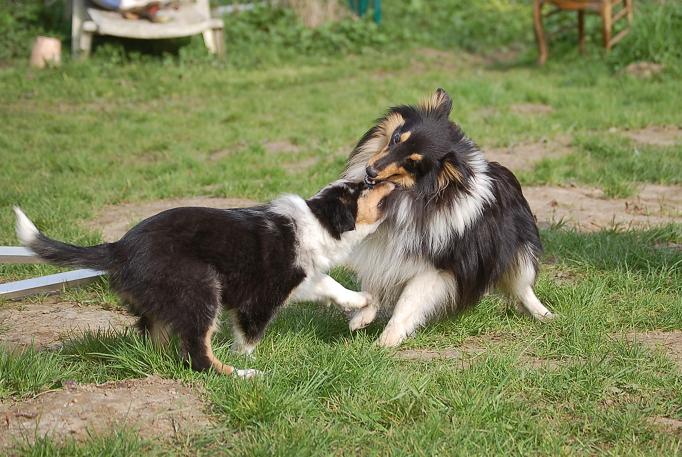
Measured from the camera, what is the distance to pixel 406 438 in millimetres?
2969

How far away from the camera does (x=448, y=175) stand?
12.7ft

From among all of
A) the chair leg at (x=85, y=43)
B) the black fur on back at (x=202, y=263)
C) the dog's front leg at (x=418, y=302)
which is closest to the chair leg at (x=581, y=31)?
the chair leg at (x=85, y=43)

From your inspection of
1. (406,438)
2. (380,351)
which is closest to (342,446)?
(406,438)

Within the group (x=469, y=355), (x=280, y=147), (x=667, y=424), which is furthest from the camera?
(x=280, y=147)

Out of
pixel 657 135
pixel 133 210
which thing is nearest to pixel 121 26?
pixel 133 210

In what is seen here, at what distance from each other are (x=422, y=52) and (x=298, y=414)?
10514 millimetres

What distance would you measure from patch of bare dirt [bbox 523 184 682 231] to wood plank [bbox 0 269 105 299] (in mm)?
3151

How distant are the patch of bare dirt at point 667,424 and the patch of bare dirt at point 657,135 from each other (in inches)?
211

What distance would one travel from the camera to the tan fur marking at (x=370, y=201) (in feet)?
12.6

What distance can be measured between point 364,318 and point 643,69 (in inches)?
311

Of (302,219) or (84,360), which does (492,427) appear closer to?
(302,219)

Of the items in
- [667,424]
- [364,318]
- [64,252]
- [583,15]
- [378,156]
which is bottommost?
[667,424]

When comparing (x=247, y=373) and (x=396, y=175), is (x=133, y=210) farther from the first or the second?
(x=247, y=373)

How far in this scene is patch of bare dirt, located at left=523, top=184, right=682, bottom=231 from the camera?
592cm
